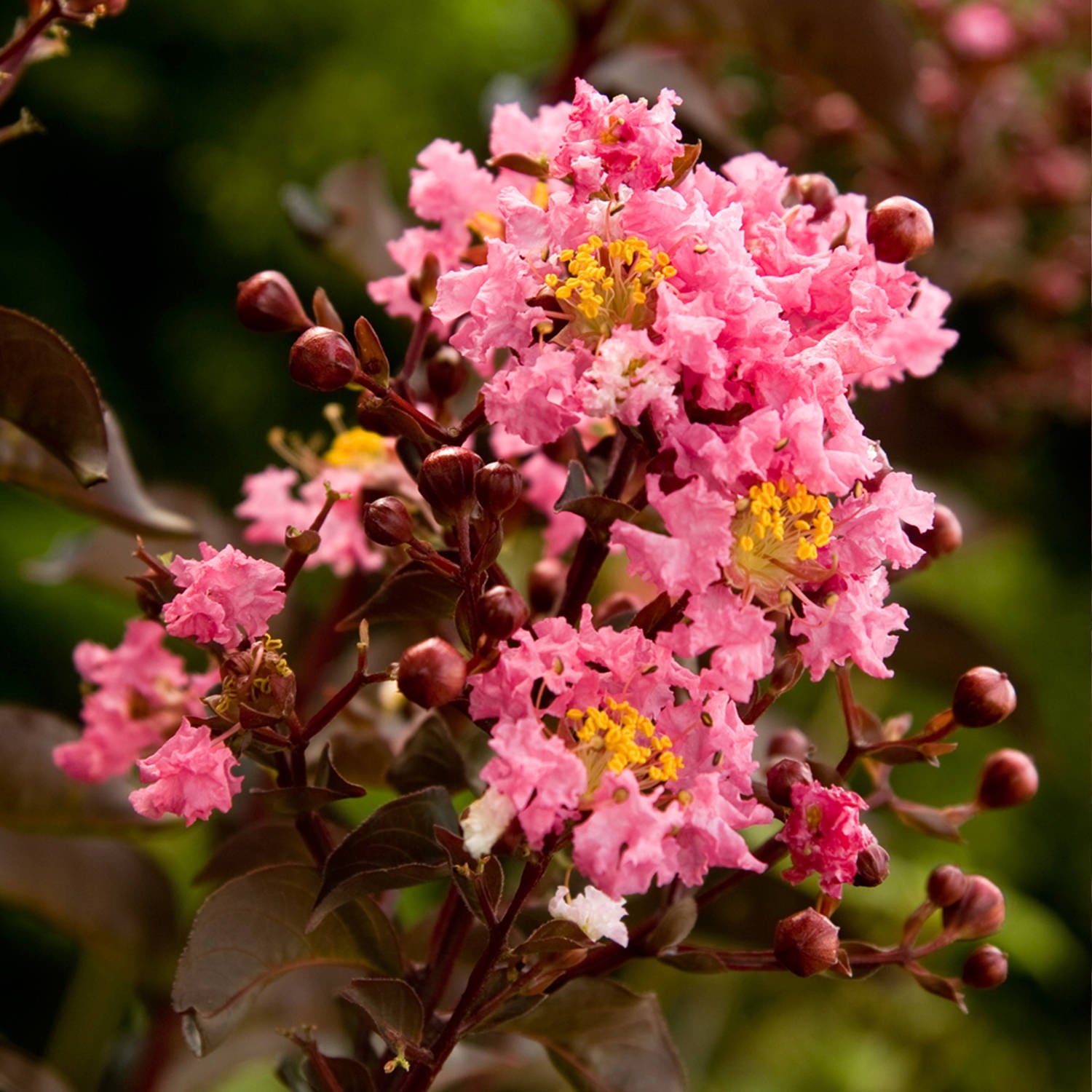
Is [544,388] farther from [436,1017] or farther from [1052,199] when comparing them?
[1052,199]

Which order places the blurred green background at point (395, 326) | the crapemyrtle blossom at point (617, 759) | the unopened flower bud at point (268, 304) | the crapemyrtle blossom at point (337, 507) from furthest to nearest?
the blurred green background at point (395, 326), the crapemyrtle blossom at point (337, 507), the unopened flower bud at point (268, 304), the crapemyrtle blossom at point (617, 759)

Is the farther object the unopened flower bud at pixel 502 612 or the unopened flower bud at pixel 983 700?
the unopened flower bud at pixel 983 700

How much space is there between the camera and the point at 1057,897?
175 centimetres

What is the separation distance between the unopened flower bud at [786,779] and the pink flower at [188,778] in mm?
195

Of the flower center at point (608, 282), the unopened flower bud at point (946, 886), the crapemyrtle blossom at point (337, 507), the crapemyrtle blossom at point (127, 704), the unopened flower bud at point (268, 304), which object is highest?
the flower center at point (608, 282)

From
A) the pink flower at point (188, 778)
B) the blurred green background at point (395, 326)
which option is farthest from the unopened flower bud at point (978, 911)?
the blurred green background at point (395, 326)

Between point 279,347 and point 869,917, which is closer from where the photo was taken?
point 869,917

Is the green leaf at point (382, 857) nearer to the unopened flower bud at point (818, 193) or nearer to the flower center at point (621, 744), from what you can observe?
the flower center at point (621, 744)

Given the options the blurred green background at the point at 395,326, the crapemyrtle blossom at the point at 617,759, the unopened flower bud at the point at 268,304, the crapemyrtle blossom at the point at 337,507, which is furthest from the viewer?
the blurred green background at the point at 395,326

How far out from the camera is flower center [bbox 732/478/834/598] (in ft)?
1.42

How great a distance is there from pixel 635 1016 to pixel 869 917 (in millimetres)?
672

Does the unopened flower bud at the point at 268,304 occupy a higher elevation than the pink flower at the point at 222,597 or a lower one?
higher

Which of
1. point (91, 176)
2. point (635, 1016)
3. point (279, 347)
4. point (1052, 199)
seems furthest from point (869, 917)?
point (91, 176)

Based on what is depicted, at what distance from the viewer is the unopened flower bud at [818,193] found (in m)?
0.53
